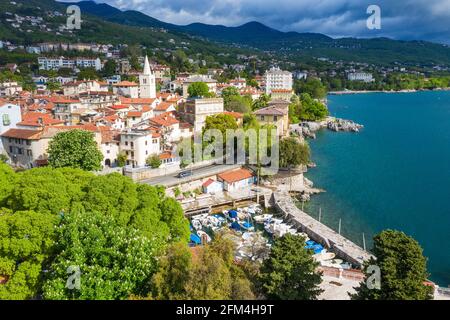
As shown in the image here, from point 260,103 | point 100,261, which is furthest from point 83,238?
point 260,103

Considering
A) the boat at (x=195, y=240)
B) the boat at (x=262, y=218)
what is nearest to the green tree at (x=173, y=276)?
the boat at (x=195, y=240)

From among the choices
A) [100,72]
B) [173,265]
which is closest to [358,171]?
[173,265]

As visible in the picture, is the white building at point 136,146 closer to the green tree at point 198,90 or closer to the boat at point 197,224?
the boat at point 197,224

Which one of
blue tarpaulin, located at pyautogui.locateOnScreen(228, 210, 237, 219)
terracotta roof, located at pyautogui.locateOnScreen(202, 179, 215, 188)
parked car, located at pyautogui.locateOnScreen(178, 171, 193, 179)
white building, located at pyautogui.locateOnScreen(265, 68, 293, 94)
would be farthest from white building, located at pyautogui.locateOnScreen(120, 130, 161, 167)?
white building, located at pyautogui.locateOnScreen(265, 68, 293, 94)

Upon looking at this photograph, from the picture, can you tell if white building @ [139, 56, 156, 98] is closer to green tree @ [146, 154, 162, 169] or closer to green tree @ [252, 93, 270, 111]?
green tree @ [252, 93, 270, 111]

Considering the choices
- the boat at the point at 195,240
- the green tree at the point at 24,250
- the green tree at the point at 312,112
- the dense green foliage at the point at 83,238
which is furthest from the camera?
the green tree at the point at 312,112
